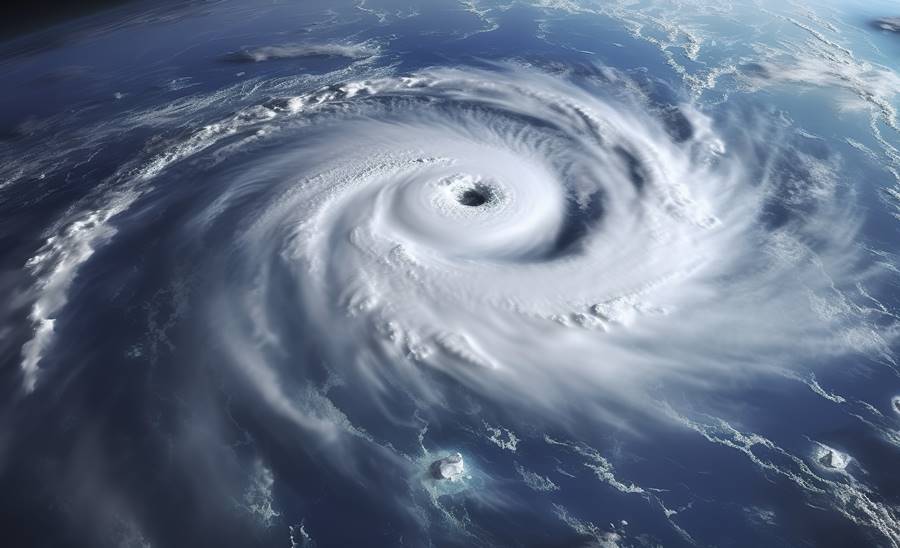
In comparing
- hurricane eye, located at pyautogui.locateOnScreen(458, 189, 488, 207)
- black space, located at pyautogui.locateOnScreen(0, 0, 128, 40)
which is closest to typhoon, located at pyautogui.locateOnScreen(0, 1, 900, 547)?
hurricane eye, located at pyautogui.locateOnScreen(458, 189, 488, 207)

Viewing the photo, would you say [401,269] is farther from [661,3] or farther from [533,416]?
[661,3]

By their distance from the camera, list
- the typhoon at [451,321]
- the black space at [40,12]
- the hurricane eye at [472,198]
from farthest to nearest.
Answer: the black space at [40,12]
the hurricane eye at [472,198]
the typhoon at [451,321]

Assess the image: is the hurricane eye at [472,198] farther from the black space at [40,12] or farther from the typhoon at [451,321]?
the black space at [40,12]

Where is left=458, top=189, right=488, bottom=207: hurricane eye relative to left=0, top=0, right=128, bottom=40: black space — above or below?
below

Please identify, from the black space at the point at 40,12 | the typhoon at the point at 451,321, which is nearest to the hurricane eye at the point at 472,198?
the typhoon at the point at 451,321

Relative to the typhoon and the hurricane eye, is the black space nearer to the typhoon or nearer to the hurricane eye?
the typhoon

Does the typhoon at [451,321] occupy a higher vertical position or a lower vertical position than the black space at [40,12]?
lower

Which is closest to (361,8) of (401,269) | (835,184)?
(401,269)

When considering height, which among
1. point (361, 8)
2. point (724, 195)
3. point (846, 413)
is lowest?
point (846, 413)
